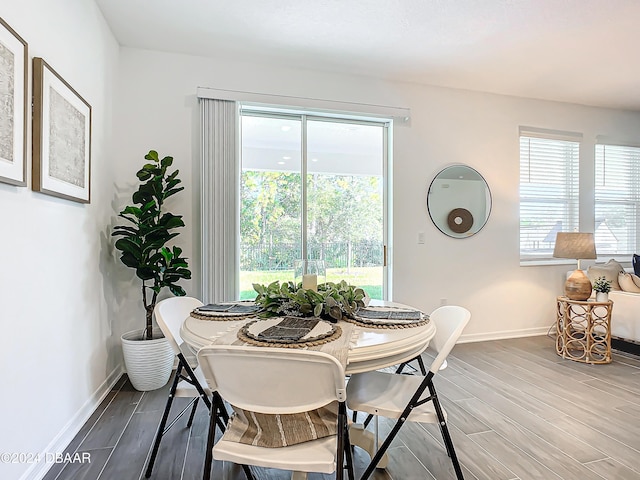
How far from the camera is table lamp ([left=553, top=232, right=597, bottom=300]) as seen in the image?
348cm

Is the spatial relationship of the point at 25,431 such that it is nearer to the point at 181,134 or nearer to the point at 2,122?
the point at 2,122

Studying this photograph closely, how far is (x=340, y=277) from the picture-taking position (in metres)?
3.77

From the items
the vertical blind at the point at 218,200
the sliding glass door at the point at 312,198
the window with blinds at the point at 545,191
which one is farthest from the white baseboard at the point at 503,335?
the vertical blind at the point at 218,200

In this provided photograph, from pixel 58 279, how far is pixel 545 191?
4681mm

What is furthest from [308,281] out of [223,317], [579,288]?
[579,288]

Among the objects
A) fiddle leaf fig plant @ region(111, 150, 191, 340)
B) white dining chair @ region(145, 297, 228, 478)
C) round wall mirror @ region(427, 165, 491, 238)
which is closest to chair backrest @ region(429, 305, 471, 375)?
white dining chair @ region(145, 297, 228, 478)

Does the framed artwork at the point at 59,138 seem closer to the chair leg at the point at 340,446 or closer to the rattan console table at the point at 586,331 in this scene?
the chair leg at the point at 340,446

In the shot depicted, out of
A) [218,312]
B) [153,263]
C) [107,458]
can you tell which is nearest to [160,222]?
[153,263]

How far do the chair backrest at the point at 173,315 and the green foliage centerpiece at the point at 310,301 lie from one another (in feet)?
1.39

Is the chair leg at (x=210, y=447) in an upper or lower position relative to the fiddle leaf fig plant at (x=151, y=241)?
lower

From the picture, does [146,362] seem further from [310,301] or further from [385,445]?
[385,445]

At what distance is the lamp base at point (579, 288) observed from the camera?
347cm

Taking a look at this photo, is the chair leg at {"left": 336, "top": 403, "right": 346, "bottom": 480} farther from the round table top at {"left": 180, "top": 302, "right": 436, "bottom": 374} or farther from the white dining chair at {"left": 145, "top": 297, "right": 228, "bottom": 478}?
the white dining chair at {"left": 145, "top": 297, "right": 228, "bottom": 478}

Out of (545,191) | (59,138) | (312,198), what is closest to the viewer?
(59,138)
